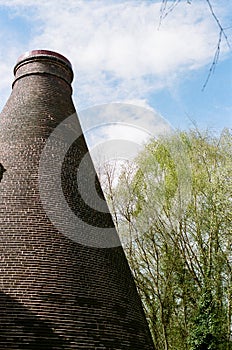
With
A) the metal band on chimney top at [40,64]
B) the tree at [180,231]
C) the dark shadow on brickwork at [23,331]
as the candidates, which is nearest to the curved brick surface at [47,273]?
the dark shadow on brickwork at [23,331]

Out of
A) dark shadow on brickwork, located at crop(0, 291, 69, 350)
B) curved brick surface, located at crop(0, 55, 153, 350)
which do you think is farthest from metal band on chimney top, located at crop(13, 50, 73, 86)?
dark shadow on brickwork, located at crop(0, 291, 69, 350)

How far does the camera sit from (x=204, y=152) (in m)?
14.4

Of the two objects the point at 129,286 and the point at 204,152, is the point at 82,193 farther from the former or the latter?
the point at 204,152

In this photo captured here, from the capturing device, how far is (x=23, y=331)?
6188 millimetres

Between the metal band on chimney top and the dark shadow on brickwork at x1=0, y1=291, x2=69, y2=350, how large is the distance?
227 inches

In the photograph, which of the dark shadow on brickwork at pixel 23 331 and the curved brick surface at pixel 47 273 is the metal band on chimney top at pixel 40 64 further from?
the dark shadow on brickwork at pixel 23 331

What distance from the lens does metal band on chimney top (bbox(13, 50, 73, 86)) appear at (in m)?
10.2

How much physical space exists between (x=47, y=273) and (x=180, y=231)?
769 cm

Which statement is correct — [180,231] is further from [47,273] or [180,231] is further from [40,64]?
[47,273]

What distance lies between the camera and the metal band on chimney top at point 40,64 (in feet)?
33.6

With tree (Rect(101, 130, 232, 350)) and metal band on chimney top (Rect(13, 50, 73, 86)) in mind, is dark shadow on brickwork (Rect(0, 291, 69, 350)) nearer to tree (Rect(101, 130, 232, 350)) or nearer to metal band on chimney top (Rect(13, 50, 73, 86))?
metal band on chimney top (Rect(13, 50, 73, 86))

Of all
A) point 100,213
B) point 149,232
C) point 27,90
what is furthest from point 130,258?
point 27,90

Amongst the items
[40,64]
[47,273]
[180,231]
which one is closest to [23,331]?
[47,273]

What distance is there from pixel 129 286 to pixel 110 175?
27.9 ft
